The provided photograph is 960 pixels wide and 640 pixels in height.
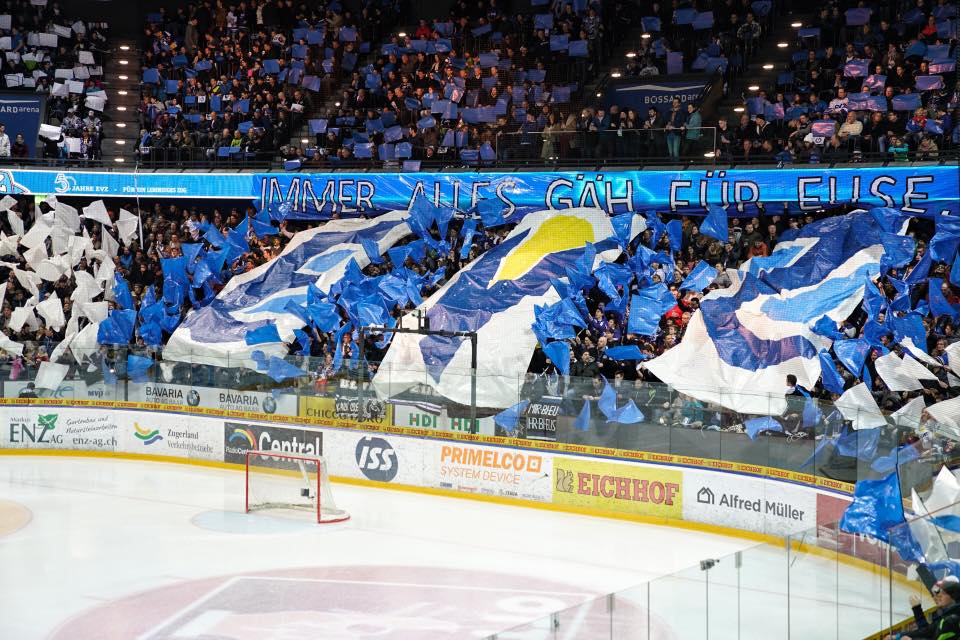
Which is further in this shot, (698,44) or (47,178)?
(47,178)

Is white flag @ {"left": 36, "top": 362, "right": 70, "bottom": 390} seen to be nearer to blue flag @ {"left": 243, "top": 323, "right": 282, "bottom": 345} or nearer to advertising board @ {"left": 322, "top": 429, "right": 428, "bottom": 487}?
blue flag @ {"left": 243, "top": 323, "right": 282, "bottom": 345}

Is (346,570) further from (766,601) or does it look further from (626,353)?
(766,601)

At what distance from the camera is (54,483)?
19516mm

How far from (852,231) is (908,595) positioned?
1155 cm

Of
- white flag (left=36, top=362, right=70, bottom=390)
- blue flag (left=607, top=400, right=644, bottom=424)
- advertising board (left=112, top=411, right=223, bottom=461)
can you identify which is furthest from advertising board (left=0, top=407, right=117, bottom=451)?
blue flag (left=607, top=400, right=644, bottom=424)

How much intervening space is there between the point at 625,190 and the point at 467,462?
6985 millimetres

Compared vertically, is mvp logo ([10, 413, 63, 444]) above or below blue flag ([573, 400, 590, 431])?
below

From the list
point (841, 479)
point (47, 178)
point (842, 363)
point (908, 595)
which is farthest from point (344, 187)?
point (908, 595)

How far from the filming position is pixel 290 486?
17922 mm

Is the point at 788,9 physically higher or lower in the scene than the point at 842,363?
higher

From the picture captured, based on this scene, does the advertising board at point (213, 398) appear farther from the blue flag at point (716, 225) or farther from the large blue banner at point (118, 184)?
the blue flag at point (716, 225)

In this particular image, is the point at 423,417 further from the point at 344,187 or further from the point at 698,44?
the point at 698,44

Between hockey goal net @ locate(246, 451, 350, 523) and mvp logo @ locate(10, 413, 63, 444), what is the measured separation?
5804 mm

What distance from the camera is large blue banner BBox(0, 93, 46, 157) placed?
30.3 metres
